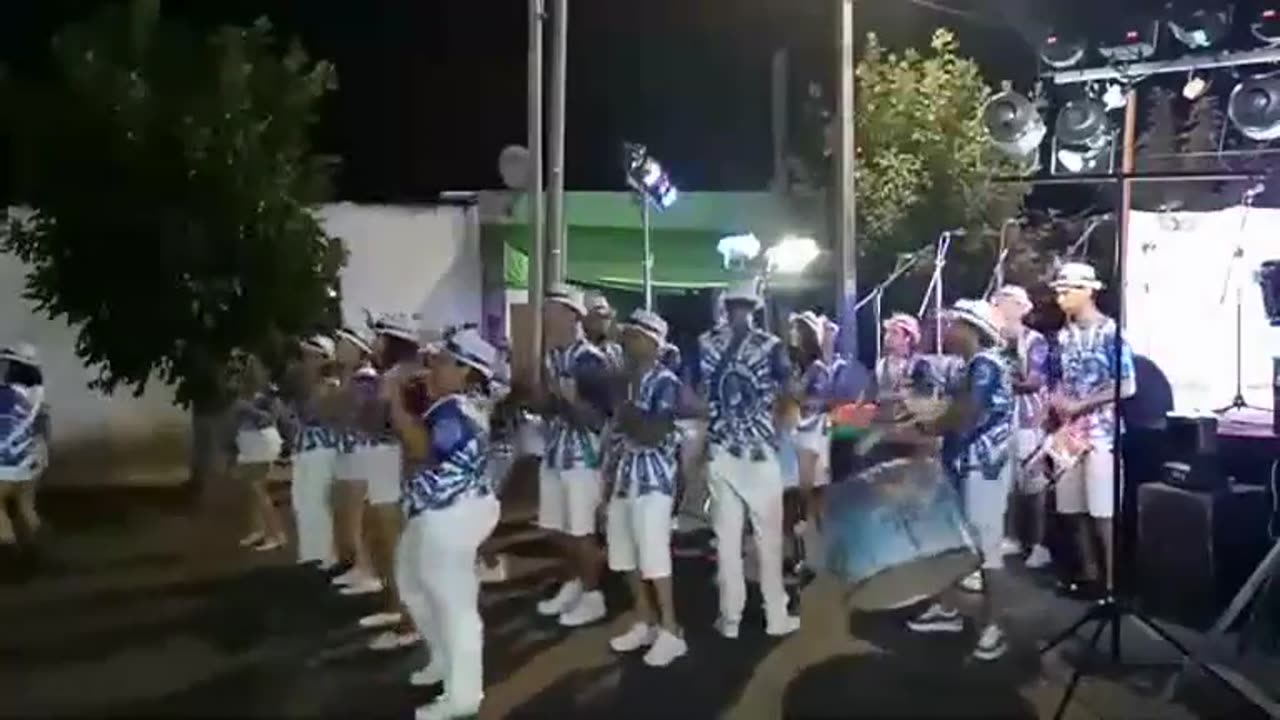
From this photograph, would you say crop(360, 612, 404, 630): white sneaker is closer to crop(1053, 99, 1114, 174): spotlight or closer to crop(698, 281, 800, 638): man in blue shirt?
crop(698, 281, 800, 638): man in blue shirt

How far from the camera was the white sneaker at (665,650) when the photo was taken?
4309mm

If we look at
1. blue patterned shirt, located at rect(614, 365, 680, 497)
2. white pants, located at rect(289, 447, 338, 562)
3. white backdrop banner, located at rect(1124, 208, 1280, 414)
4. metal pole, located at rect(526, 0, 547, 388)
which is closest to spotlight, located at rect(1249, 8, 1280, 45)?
white backdrop banner, located at rect(1124, 208, 1280, 414)

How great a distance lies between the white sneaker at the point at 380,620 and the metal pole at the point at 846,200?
62.2 inches

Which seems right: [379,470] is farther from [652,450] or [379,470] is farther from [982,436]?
[982,436]

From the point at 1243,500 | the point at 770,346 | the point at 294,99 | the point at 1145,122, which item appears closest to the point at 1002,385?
the point at 770,346

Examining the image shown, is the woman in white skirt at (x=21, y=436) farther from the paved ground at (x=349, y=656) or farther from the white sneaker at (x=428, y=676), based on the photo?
the white sneaker at (x=428, y=676)

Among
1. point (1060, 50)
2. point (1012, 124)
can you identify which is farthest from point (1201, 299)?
point (1012, 124)

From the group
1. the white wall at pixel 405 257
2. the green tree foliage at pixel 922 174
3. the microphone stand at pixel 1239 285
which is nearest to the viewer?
the white wall at pixel 405 257

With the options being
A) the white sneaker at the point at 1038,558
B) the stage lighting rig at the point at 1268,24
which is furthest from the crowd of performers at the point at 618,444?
the stage lighting rig at the point at 1268,24

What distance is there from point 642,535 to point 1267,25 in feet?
11.8

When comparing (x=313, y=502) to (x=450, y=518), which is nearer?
(x=450, y=518)

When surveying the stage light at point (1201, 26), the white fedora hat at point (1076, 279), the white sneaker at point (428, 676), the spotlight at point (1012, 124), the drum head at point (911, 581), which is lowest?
the white sneaker at point (428, 676)

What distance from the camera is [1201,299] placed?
732cm

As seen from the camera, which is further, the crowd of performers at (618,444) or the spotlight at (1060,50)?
the spotlight at (1060,50)
